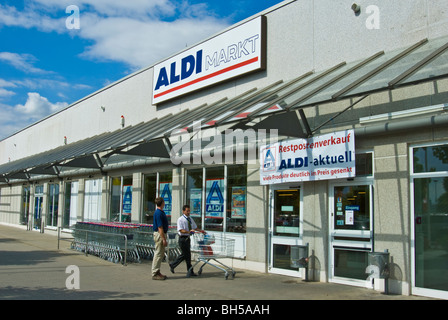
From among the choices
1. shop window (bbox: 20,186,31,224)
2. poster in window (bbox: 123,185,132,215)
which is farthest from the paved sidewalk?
shop window (bbox: 20,186,31,224)

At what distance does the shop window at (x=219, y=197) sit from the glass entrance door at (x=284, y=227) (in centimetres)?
114

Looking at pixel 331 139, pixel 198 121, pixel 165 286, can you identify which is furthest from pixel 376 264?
pixel 198 121

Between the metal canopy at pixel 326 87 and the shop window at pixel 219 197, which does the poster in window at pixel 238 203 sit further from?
the metal canopy at pixel 326 87

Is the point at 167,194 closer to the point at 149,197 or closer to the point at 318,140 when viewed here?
the point at 149,197

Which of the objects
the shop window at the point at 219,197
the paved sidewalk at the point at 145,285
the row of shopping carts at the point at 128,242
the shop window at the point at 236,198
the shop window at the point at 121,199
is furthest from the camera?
the shop window at the point at 121,199

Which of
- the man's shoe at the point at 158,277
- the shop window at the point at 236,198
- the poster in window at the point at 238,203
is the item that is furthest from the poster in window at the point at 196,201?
the man's shoe at the point at 158,277

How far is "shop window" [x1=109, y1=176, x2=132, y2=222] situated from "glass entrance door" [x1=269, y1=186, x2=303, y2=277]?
7.78m

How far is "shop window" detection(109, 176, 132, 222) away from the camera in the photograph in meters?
17.0

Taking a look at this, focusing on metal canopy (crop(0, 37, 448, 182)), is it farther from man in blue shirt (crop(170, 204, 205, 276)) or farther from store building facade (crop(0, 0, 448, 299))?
man in blue shirt (crop(170, 204, 205, 276))

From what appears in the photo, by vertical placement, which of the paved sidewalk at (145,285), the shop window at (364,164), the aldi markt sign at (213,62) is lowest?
the paved sidewalk at (145,285)

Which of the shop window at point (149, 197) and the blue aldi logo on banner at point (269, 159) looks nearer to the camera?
the blue aldi logo on banner at point (269, 159)

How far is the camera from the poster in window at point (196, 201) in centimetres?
1333

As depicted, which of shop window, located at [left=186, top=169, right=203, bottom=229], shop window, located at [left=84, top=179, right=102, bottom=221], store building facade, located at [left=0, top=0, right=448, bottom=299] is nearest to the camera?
store building facade, located at [left=0, top=0, right=448, bottom=299]

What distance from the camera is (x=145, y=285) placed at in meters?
8.70
